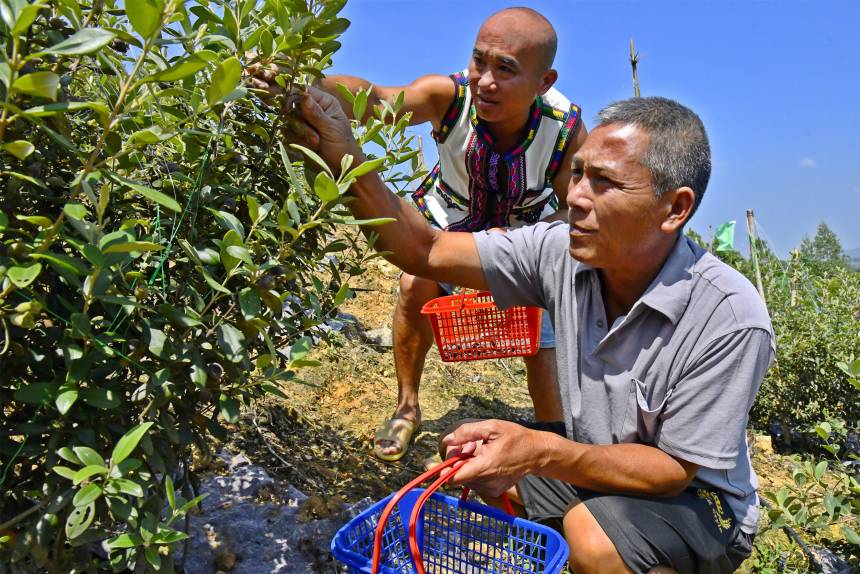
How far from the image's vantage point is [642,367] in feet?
7.45

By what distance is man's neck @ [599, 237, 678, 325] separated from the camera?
2.35 metres

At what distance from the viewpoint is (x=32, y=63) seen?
1.43 m

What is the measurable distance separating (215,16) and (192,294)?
1.98 ft

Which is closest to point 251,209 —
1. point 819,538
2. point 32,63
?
point 32,63

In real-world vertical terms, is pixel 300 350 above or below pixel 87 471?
above

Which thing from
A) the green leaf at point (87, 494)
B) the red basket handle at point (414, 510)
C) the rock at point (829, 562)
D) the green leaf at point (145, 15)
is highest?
the green leaf at point (145, 15)

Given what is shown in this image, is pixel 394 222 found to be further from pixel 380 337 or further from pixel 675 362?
pixel 380 337

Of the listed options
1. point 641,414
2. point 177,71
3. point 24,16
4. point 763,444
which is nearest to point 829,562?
point 763,444

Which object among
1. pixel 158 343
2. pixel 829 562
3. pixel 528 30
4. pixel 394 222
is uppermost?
pixel 528 30

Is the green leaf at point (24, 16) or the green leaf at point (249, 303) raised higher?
the green leaf at point (24, 16)

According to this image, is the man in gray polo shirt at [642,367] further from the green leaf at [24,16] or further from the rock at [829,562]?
the rock at [829,562]

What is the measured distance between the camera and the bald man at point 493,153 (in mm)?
3453

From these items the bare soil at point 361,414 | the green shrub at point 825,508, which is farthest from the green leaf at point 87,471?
the green shrub at point 825,508

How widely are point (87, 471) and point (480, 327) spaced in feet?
8.35
